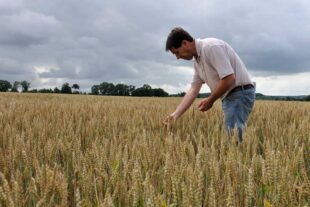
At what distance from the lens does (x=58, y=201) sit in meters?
1.69

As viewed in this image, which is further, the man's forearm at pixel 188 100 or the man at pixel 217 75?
the man's forearm at pixel 188 100

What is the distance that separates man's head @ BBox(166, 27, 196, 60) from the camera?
3.79m

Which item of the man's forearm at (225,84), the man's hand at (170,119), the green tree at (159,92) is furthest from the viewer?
the green tree at (159,92)

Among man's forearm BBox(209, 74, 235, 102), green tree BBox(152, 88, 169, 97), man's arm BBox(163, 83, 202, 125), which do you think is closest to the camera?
man's forearm BBox(209, 74, 235, 102)

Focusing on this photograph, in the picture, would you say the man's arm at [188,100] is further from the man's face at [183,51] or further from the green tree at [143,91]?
the green tree at [143,91]

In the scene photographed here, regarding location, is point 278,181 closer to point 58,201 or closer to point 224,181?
point 224,181

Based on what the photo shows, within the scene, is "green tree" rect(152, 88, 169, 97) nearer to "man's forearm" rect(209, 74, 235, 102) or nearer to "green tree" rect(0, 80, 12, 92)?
"green tree" rect(0, 80, 12, 92)

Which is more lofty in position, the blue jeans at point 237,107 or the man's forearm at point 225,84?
the man's forearm at point 225,84

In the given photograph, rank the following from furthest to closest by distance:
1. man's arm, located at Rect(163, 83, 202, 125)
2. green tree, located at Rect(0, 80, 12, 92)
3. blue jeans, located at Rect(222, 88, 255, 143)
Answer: green tree, located at Rect(0, 80, 12, 92)
man's arm, located at Rect(163, 83, 202, 125)
blue jeans, located at Rect(222, 88, 255, 143)

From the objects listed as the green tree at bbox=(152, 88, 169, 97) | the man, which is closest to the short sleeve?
the man

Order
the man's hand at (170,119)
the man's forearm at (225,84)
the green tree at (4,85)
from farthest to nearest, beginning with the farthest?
the green tree at (4,85) < the man's hand at (170,119) < the man's forearm at (225,84)

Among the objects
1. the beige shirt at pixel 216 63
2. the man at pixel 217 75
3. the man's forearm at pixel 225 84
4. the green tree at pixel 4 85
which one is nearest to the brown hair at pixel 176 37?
the man at pixel 217 75

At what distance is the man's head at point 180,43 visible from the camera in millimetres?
3787

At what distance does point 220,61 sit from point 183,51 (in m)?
0.33
